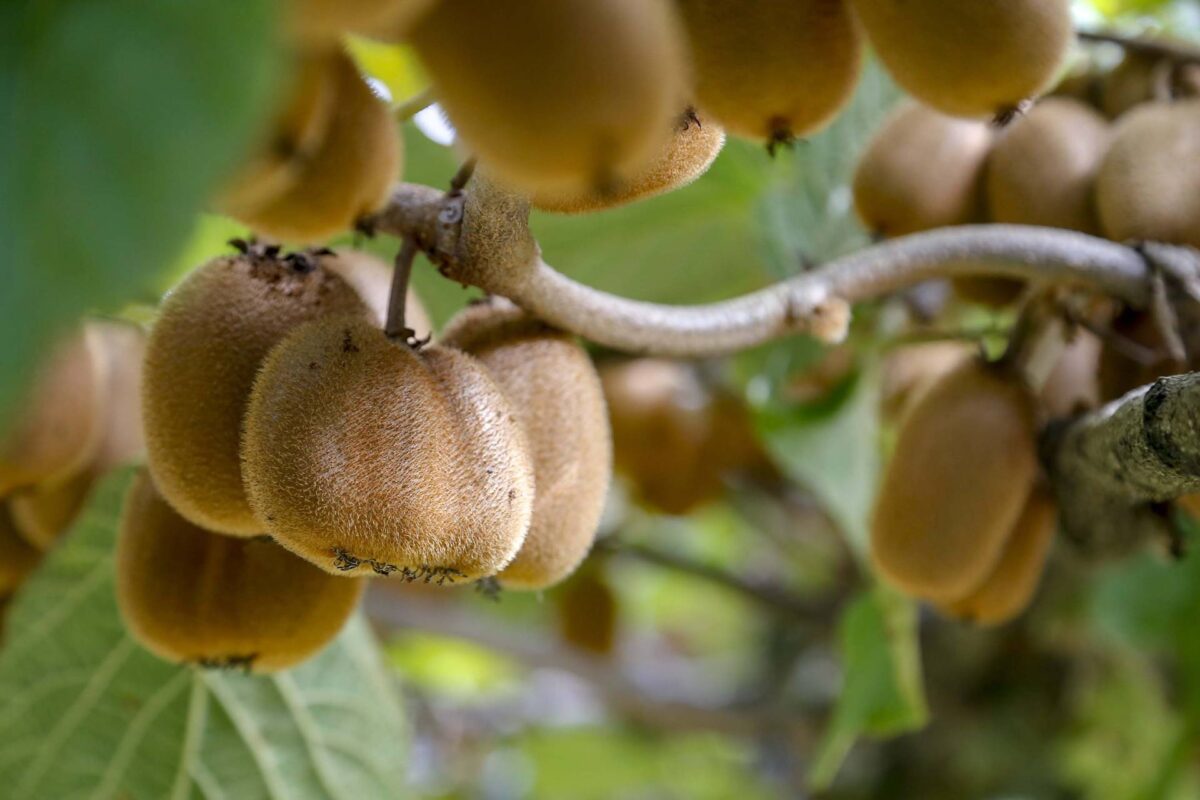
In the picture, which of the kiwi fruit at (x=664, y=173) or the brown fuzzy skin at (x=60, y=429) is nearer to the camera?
the kiwi fruit at (x=664, y=173)

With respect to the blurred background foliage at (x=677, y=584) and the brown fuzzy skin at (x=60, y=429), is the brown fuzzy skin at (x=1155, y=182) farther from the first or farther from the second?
the brown fuzzy skin at (x=60, y=429)

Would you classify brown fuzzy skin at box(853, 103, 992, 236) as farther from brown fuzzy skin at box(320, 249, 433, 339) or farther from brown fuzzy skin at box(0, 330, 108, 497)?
brown fuzzy skin at box(0, 330, 108, 497)

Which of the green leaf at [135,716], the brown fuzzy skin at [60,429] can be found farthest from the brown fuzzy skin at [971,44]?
the green leaf at [135,716]

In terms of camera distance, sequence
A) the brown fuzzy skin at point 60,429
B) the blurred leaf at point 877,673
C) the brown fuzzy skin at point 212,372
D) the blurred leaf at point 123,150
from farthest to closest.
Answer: the blurred leaf at point 877,673 < the brown fuzzy skin at point 60,429 < the brown fuzzy skin at point 212,372 < the blurred leaf at point 123,150

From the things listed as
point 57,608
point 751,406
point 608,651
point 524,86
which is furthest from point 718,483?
point 524,86

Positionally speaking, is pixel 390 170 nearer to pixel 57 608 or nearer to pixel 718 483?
pixel 57 608

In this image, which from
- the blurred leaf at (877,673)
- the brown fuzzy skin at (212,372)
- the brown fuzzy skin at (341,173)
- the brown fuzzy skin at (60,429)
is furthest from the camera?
the blurred leaf at (877,673)

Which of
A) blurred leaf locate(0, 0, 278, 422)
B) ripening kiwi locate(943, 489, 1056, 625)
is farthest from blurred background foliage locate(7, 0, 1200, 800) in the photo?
ripening kiwi locate(943, 489, 1056, 625)
